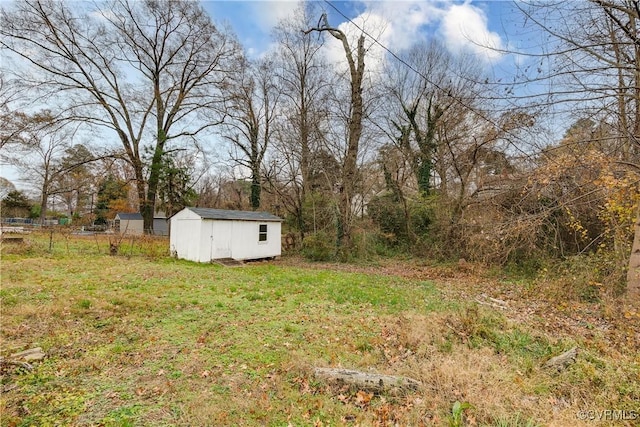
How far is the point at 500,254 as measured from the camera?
8867mm

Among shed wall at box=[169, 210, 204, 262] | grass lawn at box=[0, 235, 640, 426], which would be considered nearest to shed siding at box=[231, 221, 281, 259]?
shed wall at box=[169, 210, 204, 262]

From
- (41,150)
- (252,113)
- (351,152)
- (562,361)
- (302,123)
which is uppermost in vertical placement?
(252,113)

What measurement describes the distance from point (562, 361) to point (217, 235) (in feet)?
31.7

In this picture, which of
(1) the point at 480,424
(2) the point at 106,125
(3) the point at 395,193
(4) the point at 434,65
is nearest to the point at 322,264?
(3) the point at 395,193

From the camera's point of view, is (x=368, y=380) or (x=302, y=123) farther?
(x=302, y=123)

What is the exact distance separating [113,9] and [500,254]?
66.7 feet

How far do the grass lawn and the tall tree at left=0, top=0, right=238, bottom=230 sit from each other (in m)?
12.9

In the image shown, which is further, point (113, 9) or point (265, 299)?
point (113, 9)

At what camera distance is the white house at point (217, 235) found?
10.4 m

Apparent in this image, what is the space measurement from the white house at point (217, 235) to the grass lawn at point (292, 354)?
12.1 ft

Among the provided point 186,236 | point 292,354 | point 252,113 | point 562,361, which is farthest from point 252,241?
point 562,361

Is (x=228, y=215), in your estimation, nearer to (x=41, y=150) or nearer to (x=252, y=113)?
(x=252, y=113)

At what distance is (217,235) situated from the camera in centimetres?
1059

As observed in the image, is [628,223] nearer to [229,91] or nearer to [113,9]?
[229,91]
